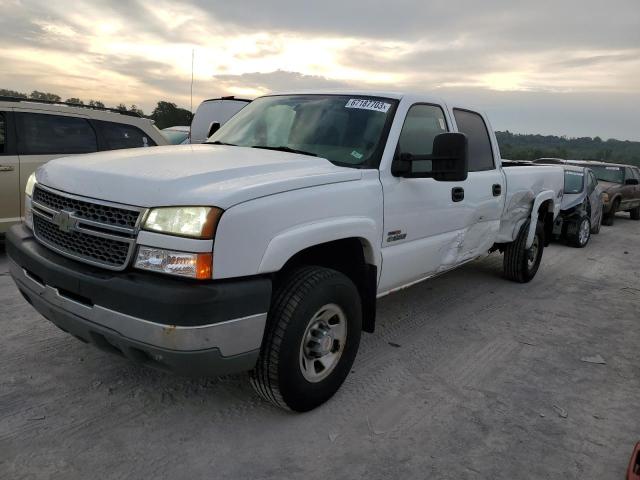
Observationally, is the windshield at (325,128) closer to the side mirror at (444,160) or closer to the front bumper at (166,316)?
the side mirror at (444,160)

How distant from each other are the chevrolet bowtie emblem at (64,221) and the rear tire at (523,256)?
4.78 metres

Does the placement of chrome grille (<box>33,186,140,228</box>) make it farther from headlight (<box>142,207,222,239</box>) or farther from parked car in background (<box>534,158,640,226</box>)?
parked car in background (<box>534,158,640,226</box>)

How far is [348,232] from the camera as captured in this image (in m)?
2.97

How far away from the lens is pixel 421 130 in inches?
153

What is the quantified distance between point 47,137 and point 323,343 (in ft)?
16.3

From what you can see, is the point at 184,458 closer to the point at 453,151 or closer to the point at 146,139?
the point at 453,151

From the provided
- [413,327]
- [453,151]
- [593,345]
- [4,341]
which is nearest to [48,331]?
[4,341]

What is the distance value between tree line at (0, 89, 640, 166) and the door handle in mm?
1549

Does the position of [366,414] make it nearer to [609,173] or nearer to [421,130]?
[421,130]

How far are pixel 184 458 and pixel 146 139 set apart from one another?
17.2 ft

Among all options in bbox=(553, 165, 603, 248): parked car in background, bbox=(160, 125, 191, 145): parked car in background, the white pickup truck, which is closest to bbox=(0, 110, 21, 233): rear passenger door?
the white pickup truck

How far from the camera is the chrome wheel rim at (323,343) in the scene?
293cm

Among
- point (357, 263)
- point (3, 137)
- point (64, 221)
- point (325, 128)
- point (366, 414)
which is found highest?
point (325, 128)

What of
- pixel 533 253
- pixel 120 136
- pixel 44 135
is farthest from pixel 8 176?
pixel 533 253
